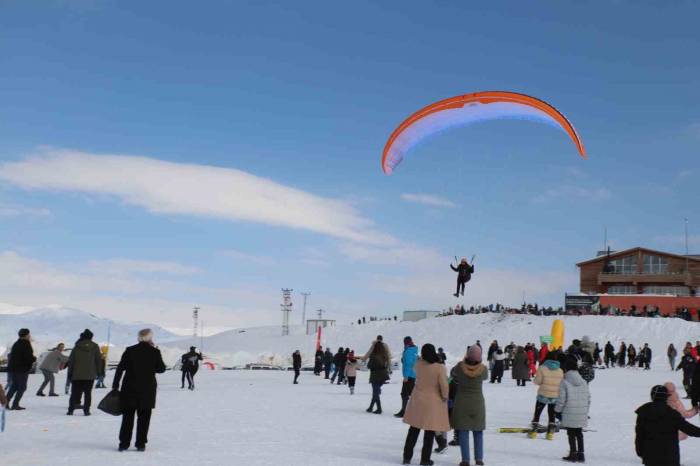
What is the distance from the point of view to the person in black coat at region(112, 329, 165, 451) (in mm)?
8906

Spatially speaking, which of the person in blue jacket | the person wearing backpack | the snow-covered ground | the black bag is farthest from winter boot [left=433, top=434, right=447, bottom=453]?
the person wearing backpack

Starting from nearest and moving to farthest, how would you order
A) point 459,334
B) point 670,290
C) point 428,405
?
point 428,405, point 459,334, point 670,290

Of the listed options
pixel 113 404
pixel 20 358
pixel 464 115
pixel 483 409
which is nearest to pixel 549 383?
pixel 483 409

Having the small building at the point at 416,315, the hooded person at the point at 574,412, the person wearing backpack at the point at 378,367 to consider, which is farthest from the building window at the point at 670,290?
the hooded person at the point at 574,412

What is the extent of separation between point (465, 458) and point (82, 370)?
7.47 metres

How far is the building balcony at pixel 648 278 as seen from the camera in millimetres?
64562

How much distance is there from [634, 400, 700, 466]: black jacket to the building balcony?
6387 centimetres

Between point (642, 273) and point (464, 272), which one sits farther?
point (642, 273)

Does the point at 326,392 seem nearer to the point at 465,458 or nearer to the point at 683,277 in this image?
the point at 465,458

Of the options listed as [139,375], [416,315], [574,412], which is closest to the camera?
[139,375]

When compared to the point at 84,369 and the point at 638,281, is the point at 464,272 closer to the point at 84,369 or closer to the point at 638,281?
the point at 84,369

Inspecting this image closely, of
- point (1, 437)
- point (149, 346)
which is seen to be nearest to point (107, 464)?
point (149, 346)

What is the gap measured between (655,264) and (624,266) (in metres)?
2.64

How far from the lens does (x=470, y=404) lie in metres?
8.73
